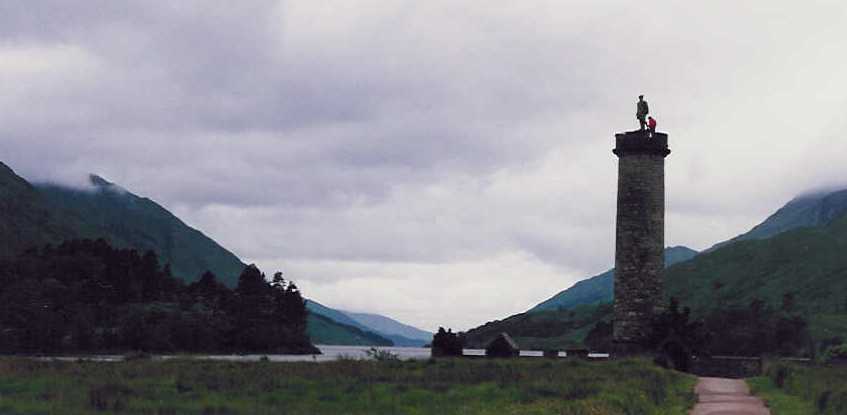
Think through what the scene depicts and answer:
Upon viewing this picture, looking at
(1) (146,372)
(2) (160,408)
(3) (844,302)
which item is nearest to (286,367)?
(1) (146,372)

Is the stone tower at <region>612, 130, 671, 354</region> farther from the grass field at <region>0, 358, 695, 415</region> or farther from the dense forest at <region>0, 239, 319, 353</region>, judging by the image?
the dense forest at <region>0, 239, 319, 353</region>

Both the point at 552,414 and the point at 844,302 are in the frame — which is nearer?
the point at 552,414

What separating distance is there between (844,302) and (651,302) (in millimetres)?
141129

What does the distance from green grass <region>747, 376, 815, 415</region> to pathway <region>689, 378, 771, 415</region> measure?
368mm

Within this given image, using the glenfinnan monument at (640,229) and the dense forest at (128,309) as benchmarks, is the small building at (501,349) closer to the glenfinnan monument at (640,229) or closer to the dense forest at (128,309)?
the glenfinnan monument at (640,229)

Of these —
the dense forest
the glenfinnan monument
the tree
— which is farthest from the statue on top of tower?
the dense forest

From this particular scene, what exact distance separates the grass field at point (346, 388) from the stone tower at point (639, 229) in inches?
335

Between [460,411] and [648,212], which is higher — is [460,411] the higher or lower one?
the lower one

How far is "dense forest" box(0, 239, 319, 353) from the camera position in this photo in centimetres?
10044

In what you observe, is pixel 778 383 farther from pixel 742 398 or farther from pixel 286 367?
pixel 286 367

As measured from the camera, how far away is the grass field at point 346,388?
36438 mm

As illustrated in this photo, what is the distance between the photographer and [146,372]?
51.6m

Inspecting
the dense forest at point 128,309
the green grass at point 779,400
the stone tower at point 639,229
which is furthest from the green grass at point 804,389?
the dense forest at point 128,309

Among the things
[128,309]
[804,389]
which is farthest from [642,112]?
[128,309]
